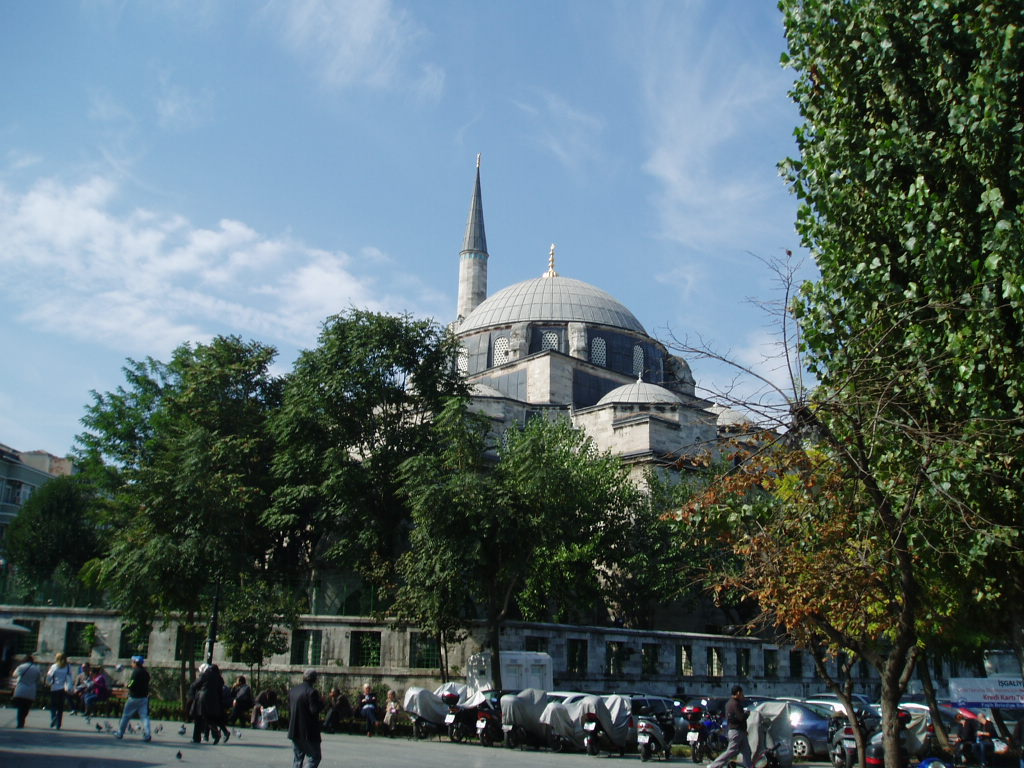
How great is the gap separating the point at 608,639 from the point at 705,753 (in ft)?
24.6

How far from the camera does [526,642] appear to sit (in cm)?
1955

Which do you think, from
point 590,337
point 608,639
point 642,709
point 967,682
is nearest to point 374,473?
point 608,639

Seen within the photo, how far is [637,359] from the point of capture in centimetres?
4450

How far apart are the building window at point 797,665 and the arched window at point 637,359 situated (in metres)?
18.4

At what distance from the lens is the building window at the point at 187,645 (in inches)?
764

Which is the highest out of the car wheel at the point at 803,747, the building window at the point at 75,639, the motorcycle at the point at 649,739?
the building window at the point at 75,639

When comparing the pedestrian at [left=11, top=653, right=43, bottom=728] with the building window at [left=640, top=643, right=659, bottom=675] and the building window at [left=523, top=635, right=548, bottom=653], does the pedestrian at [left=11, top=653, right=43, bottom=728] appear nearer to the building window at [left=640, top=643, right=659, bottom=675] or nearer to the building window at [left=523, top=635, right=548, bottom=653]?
the building window at [left=523, top=635, right=548, bottom=653]

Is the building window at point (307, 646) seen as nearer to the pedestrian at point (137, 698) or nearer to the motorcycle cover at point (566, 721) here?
the motorcycle cover at point (566, 721)

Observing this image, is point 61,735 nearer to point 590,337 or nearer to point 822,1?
point 822,1

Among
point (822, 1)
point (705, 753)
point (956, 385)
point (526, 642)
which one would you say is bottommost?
point (705, 753)

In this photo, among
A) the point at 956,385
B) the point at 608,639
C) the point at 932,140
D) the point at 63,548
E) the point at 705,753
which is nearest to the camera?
the point at 956,385

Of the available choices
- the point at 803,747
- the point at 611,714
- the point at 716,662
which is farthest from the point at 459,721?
the point at 716,662

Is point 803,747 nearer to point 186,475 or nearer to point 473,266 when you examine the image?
point 186,475

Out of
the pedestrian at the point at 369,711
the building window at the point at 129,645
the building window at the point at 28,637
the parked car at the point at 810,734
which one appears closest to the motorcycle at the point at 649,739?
the parked car at the point at 810,734
